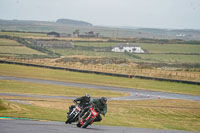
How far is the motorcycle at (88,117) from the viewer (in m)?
19.0

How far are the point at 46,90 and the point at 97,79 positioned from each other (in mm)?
18941

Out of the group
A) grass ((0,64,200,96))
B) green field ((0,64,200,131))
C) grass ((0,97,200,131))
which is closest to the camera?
green field ((0,64,200,131))

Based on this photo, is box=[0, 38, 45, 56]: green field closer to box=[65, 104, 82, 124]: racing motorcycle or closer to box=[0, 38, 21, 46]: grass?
box=[0, 38, 21, 46]: grass

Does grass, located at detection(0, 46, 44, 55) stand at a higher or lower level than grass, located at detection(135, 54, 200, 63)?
higher

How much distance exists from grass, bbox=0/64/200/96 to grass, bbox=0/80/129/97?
Answer: 9.94 metres

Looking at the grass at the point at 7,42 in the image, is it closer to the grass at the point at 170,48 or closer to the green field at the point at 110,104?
the grass at the point at 170,48

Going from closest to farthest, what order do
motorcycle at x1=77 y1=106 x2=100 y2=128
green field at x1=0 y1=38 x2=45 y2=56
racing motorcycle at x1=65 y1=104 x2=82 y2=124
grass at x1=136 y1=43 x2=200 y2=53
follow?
motorcycle at x1=77 y1=106 x2=100 y2=128, racing motorcycle at x1=65 y1=104 x2=82 y2=124, green field at x1=0 y1=38 x2=45 y2=56, grass at x1=136 y1=43 x2=200 y2=53

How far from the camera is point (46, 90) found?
2061 inches

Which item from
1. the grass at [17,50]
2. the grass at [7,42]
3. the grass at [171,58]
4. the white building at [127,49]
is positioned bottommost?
the grass at [171,58]

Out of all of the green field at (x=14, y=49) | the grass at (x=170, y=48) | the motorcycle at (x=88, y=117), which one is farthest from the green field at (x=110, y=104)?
the grass at (x=170, y=48)

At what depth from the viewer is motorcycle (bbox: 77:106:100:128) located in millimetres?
18984

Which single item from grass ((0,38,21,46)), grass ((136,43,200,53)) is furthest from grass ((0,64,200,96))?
grass ((136,43,200,53))

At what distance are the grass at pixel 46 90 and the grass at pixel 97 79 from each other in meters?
9.94

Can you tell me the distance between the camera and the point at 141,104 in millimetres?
45062
